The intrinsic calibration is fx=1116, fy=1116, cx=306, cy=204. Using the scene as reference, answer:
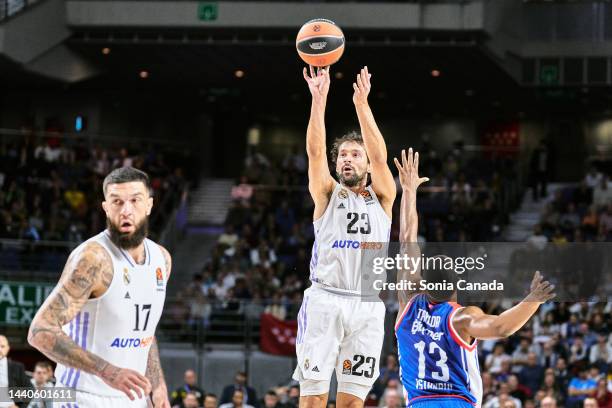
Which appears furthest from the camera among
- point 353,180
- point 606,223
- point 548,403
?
point 606,223

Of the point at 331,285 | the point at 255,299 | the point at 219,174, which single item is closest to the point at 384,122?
the point at 219,174

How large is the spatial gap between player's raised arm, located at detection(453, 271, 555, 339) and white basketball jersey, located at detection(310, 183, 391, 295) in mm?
1713

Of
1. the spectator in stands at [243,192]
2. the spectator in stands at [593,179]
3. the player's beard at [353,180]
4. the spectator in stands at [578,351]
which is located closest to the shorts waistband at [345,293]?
the player's beard at [353,180]

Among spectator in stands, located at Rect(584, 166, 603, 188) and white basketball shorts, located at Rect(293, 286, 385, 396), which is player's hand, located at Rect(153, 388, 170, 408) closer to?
white basketball shorts, located at Rect(293, 286, 385, 396)

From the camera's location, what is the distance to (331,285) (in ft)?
32.8

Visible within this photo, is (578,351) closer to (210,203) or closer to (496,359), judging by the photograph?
(496,359)

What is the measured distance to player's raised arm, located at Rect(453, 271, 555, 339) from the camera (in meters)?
7.52

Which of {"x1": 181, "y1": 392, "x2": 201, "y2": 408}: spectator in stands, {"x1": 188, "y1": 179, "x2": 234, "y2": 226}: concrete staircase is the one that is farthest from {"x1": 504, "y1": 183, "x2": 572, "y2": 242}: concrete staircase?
{"x1": 181, "y1": 392, "x2": 201, "y2": 408}: spectator in stands

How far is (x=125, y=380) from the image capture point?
22.0ft

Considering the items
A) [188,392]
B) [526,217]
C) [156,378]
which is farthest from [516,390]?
[526,217]

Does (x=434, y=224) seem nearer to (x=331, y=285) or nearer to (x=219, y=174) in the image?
(x=331, y=285)

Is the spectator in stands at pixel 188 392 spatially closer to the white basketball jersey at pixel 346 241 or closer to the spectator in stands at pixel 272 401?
the spectator in stands at pixel 272 401

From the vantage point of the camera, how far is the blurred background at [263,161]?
2203 centimetres

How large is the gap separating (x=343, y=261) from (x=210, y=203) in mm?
23934
